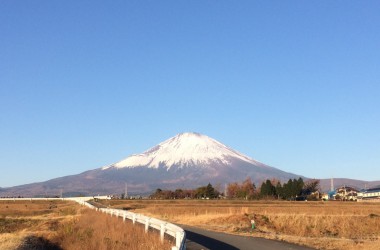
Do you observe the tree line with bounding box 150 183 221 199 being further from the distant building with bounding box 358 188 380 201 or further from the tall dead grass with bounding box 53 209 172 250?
the tall dead grass with bounding box 53 209 172 250

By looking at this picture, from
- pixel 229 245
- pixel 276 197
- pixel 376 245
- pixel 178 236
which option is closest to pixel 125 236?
pixel 229 245

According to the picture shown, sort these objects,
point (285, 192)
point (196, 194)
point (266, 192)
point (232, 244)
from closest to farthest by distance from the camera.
A: point (232, 244)
point (285, 192)
point (266, 192)
point (196, 194)

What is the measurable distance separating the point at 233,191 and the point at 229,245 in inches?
6314

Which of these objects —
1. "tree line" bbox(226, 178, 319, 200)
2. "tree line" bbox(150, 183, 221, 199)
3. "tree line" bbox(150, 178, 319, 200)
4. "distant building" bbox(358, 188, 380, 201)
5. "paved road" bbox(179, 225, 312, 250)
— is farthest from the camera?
"distant building" bbox(358, 188, 380, 201)

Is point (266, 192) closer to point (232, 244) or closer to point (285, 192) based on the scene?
point (285, 192)

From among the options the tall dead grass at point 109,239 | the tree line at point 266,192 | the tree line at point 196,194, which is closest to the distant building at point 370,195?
the tree line at point 266,192

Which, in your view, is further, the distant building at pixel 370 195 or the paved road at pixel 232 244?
the distant building at pixel 370 195

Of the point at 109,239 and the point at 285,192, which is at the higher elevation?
the point at 285,192

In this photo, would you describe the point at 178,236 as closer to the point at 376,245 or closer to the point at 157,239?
the point at 157,239

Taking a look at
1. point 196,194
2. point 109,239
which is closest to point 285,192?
point 196,194

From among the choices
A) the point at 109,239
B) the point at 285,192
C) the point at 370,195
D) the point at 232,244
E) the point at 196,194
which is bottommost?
the point at 232,244

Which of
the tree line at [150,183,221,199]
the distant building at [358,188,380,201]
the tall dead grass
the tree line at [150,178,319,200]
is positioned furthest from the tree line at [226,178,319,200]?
the tall dead grass

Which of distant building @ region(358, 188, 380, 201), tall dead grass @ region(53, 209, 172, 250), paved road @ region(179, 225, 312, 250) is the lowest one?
paved road @ region(179, 225, 312, 250)

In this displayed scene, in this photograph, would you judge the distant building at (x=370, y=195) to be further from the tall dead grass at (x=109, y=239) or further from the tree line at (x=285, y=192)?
the tall dead grass at (x=109, y=239)
